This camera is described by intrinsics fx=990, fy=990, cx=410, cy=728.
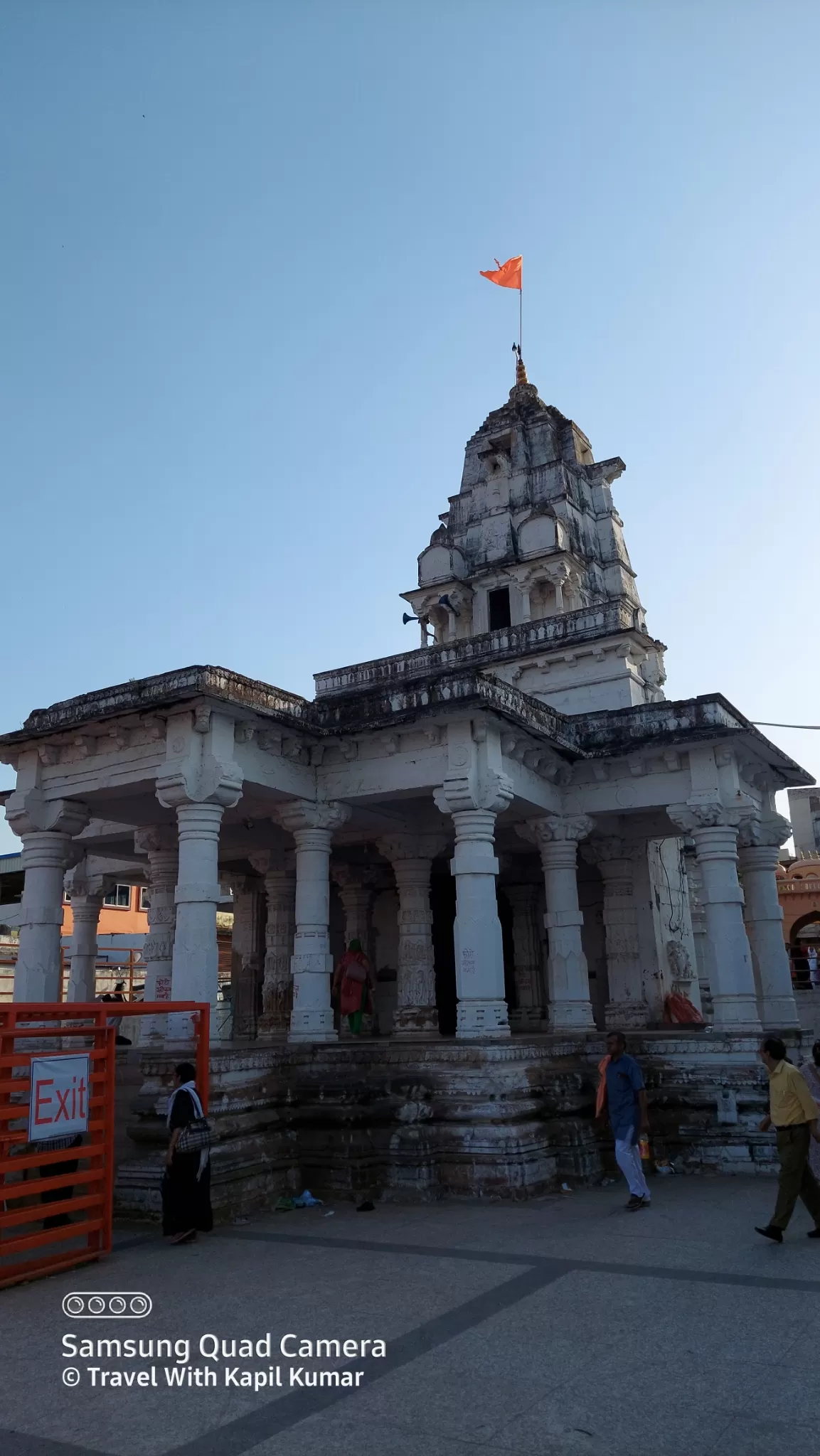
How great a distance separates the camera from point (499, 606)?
23.8 metres

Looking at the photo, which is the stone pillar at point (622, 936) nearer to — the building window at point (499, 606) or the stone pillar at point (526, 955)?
the stone pillar at point (526, 955)

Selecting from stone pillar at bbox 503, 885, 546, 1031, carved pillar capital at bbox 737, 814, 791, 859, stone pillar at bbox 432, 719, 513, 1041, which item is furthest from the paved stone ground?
stone pillar at bbox 503, 885, 546, 1031

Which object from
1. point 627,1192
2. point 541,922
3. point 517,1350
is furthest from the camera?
point 541,922

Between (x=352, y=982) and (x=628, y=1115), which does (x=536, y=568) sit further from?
(x=628, y=1115)

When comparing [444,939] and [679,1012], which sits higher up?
[444,939]

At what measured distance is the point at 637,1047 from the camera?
1288 cm

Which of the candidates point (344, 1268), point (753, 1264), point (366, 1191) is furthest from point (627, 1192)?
point (344, 1268)

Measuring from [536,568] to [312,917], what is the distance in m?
12.4

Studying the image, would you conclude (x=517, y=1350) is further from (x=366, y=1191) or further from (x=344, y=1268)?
(x=366, y=1191)

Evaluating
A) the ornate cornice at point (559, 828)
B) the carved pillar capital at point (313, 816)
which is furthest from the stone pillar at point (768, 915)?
the carved pillar capital at point (313, 816)

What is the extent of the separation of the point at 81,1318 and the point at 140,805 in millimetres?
8367

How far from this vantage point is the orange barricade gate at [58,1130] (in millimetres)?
7047

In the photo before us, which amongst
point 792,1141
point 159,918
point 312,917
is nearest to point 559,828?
point 312,917

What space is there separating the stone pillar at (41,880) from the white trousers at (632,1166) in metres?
6.77
